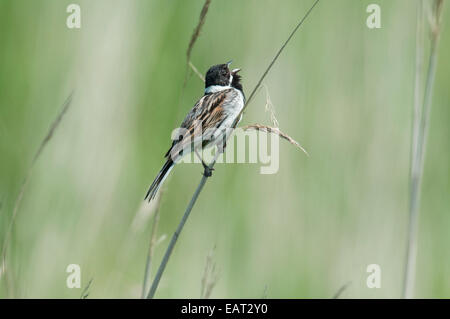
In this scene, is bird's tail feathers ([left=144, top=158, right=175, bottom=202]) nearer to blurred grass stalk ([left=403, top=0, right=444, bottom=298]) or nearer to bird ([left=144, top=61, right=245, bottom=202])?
bird ([left=144, top=61, right=245, bottom=202])

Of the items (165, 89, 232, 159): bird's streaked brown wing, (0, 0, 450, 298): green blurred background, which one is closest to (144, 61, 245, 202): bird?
(165, 89, 232, 159): bird's streaked brown wing

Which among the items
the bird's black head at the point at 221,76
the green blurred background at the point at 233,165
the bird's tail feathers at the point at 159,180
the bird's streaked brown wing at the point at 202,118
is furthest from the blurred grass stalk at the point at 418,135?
the bird's black head at the point at 221,76

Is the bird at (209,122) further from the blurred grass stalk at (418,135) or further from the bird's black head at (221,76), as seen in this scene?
the blurred grass stalk at (418,135)

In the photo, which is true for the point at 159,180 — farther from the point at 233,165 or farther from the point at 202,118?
the point at 233,165

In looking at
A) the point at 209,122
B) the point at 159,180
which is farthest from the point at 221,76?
the point at 159,180
